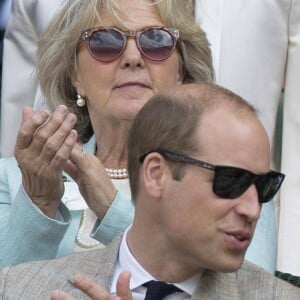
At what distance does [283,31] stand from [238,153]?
146cm

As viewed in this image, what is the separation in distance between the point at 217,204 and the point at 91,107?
139 centimetres

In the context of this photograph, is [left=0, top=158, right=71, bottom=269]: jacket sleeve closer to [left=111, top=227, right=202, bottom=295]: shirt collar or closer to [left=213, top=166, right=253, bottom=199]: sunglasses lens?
[left=111, top=227, right=202, bottom=295]: shirt collar

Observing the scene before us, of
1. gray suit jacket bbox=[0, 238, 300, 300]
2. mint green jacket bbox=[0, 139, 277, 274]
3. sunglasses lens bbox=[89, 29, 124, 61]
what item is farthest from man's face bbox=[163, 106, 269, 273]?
sunglasses lens bbox=[89, 29, 124, 61]

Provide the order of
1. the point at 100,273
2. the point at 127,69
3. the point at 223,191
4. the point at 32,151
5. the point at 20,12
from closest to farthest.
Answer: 1. the point at 223,191
2. the point at 100,273
3. the point at 32,151
4. the point at 127,69
5. the point at 20,12

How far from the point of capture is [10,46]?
480 centimetres

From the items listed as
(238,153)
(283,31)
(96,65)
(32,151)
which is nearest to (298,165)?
(283,31)

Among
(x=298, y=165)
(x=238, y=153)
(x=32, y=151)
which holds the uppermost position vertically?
(x=238, y=153)

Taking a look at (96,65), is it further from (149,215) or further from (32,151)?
(149,215)

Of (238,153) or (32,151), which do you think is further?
(32,151)

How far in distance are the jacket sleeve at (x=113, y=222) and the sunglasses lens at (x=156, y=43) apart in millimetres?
561

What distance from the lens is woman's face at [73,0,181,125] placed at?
4016 millimetres

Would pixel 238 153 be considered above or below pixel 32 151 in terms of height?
above

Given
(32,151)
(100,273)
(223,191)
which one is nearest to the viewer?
(223,191)

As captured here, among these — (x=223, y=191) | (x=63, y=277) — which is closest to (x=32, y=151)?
(x=63, y=277)
